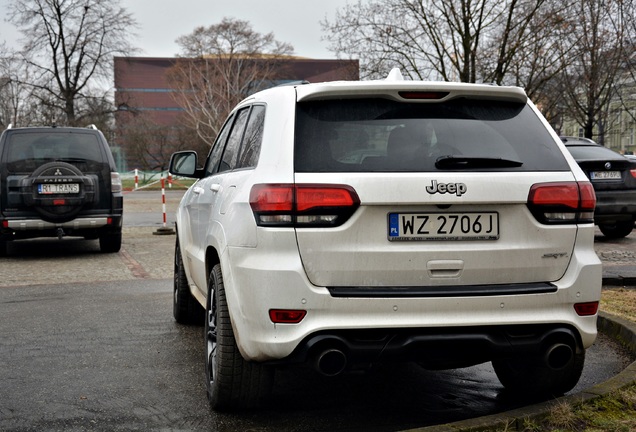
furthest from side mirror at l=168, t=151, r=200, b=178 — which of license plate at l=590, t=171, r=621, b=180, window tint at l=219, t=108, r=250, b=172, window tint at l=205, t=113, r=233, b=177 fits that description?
license plate at l=590, t=171, r=621, b=180

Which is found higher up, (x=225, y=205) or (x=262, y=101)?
(x=262, y=101)

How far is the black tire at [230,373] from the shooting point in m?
4.24

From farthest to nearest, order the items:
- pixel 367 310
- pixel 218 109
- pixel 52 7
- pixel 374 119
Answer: pixel 218 109
pixel 52 7
pixel 374 119
pixel 367 310

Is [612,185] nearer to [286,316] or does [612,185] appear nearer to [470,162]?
[470,162]

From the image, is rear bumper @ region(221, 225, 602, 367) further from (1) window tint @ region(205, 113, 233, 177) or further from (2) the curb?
(1) window tint @ region(205, 113, 233, 177)

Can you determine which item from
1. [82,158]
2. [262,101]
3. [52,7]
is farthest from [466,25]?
[52,7]

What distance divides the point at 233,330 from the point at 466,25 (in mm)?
24439

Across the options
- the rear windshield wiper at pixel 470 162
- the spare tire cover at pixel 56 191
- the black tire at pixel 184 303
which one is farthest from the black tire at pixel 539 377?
the spare tire cover at pixel 56 191

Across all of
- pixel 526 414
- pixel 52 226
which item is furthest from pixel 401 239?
pixel 52 226

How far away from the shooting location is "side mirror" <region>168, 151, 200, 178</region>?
6.30 meters

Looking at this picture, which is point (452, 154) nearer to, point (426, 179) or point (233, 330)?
point (426, 179)

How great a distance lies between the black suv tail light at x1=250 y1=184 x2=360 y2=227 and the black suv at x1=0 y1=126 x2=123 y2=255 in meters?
8.69

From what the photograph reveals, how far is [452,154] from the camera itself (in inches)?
160

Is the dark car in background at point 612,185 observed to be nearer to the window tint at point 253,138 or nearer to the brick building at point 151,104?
the window tint at point 253,138
